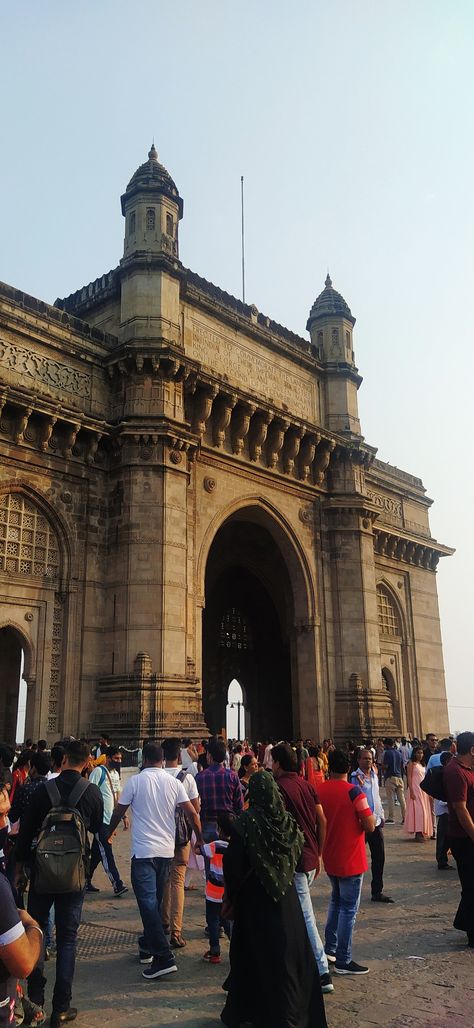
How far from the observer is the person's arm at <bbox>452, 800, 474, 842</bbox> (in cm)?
659

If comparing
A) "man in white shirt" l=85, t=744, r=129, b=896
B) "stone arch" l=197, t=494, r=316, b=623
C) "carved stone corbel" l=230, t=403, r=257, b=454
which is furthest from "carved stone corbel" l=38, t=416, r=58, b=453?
"man in white shirt" l=85, t=744, r=129, b=896

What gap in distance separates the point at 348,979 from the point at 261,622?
2464 cm

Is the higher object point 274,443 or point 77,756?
point 274,443

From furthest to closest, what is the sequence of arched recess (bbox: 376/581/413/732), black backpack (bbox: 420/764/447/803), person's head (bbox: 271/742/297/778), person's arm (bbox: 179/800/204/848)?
arched recess (bbox: 376/581/413/732) < black backpack (bbox: 420/764/447/803) < person's arm (bbox: 179/800/204/848) < person's head (bbox: 271/742/297/778)

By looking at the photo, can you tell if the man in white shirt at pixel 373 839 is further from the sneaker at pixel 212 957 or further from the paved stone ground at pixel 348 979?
the sneaker at pixel 212 957

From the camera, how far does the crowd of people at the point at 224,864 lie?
13.2 feet

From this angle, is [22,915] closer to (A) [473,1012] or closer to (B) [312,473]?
(A) [473,1012]

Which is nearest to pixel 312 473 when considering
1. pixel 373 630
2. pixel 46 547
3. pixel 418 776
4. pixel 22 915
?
pixel 373 630

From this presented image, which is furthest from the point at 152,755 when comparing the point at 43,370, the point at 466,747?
the point at 43,370

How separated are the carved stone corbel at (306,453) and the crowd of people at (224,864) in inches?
641

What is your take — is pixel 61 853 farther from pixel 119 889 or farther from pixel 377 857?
pixel 377 857

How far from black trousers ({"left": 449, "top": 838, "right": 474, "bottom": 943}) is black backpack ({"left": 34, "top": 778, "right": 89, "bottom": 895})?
11.2ft

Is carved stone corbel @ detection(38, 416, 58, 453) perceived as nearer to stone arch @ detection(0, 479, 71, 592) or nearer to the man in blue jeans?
stone arch @ detection(0, 479, 71, 592)

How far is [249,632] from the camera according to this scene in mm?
30562
